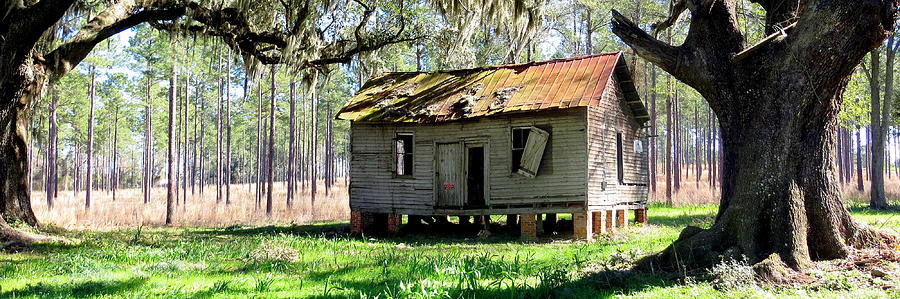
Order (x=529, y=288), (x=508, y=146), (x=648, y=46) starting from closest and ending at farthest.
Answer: (x=529, y=288)
(x=648, y=46)
(x=508, y=146)

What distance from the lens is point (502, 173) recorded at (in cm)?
1703

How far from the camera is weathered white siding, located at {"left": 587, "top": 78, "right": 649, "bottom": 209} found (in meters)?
16.4

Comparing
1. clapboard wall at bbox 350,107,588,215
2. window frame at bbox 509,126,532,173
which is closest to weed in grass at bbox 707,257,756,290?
clapboard wall at bbox 350,107,588,215

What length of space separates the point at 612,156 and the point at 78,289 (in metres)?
14.0

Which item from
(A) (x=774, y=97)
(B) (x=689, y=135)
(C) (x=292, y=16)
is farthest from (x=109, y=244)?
(B) (x=689, y=135)

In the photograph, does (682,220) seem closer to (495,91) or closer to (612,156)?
(612,156)

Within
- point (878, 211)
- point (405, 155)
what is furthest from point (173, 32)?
point (878, 211)

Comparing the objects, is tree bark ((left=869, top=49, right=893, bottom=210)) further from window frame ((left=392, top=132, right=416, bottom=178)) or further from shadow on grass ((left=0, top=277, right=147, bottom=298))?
shadow on grass ((left=0, top=277, right=147, bottom=298))

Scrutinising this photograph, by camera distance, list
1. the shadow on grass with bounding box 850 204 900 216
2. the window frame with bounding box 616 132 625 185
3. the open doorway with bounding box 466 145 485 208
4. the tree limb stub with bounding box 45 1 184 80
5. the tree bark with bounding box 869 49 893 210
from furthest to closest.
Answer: the tree bark with bounding box 869 49 893 210
the open doorway with bounding box 466 145 485 208
the shadow on grass with bounding box 850 204 900 216
the window frame with bounding box 616 132 625 185
the tree limb stub with bounding box 45 1 184 80

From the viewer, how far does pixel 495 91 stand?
57.9 feet

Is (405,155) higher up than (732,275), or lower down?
higher up

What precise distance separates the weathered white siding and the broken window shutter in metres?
1.19

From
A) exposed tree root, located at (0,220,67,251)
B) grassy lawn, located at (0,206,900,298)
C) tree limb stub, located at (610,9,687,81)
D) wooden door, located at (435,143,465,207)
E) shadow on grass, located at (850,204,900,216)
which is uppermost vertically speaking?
tree limb stub, located at (610,9,687,81)

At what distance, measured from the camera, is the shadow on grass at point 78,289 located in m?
6.29
